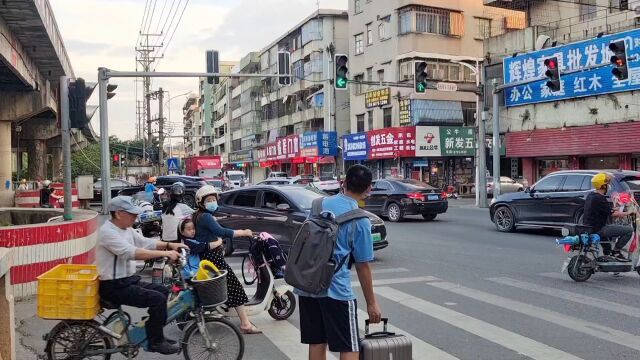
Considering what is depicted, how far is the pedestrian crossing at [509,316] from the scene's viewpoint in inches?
239

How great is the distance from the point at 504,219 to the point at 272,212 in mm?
7661

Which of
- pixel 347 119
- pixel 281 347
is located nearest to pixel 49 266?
pixel 281 347

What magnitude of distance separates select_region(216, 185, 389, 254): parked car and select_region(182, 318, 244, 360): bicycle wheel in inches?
247

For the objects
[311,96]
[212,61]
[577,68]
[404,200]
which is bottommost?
[404,200]

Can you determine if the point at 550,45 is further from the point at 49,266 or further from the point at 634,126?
the point at 49,266

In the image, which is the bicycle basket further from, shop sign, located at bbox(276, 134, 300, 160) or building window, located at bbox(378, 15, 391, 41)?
shop sign, located at bbox(276, 134, 300, 160)

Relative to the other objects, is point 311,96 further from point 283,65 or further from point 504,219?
point 504,219

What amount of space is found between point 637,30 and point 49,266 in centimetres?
2694

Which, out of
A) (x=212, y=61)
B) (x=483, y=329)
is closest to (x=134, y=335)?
(x=483, y=329)

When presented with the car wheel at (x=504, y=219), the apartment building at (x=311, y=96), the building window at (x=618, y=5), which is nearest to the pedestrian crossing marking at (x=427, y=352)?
the car wheel at (x=504, y=219)

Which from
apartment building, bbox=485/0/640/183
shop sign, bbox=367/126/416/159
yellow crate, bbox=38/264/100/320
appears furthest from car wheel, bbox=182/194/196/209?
yellow crate, bbox=38/264/100/320

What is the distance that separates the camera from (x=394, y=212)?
20.9 m

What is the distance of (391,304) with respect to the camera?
8234 millimetres

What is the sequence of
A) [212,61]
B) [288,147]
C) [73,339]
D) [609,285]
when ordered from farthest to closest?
[288,147]
[212,61]
[609,285]
[73,339]
